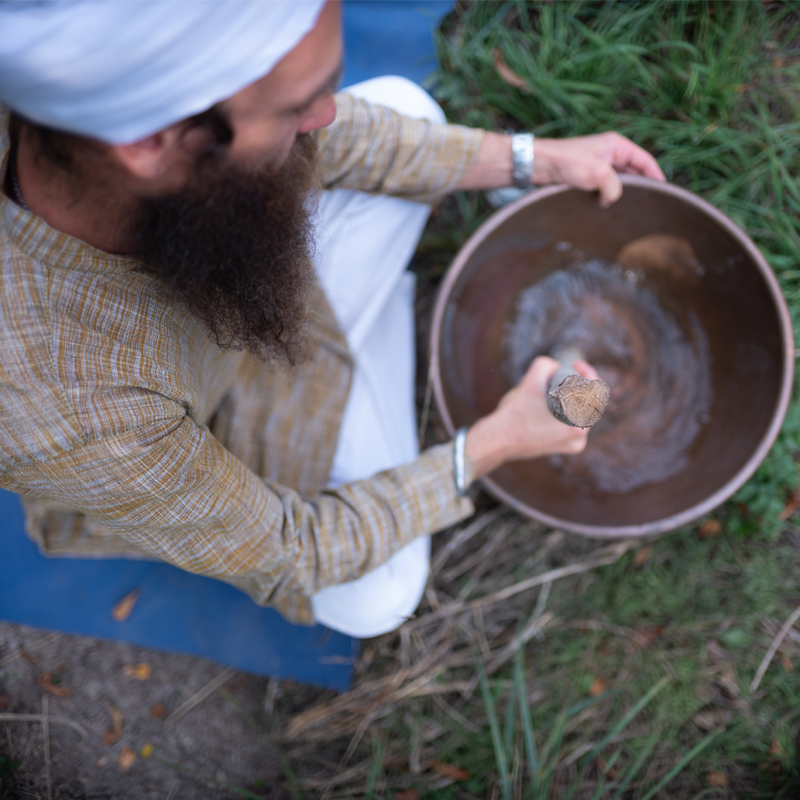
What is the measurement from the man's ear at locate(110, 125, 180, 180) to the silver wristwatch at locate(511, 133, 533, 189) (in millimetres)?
954

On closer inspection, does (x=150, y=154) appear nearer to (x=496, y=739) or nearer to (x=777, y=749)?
(x=496, y=739)

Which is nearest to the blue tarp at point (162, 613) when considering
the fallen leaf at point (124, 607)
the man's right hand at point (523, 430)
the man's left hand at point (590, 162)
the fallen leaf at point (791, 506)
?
the fallen leaf at point (124, 607)

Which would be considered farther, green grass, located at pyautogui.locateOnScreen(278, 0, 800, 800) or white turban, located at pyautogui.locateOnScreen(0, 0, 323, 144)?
green grass, located at pyautogui.locateOnScreen(278, 0, 800, 800)

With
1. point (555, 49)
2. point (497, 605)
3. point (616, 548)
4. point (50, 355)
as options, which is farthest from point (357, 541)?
point (555, 49)

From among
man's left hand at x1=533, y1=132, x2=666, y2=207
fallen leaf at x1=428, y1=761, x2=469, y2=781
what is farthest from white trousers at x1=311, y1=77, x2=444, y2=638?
fallen leaf at x1=428, y1=761, x2=469, y2=781

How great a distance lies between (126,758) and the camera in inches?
64.8

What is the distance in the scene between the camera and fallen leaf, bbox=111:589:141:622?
169 centimetres

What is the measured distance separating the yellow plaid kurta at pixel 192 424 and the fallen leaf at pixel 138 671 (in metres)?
0.52

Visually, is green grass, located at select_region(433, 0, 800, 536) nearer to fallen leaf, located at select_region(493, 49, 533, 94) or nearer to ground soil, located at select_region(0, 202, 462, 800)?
fallen leaf, located at select_region(493, 49, 533, 94)

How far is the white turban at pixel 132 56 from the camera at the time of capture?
22.9 inches

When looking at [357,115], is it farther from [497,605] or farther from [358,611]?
[497,605]

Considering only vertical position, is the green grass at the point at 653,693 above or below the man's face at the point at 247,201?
below

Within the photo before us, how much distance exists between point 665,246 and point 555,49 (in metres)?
0.72

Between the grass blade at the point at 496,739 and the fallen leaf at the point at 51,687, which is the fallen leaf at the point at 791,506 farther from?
the fallen leaf at the point at 51,687
